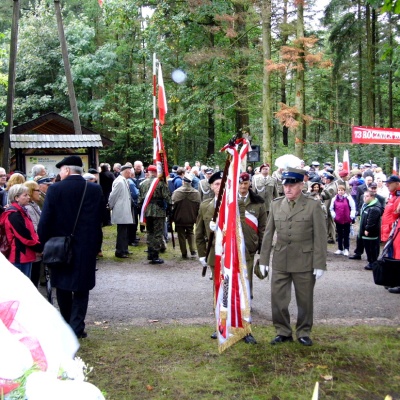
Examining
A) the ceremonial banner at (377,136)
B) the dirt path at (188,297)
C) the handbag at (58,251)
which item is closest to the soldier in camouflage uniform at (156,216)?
the dirt path at (188,297)

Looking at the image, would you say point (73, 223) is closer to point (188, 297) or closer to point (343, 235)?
point (188, 297)

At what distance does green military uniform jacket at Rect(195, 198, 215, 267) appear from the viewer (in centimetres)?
661

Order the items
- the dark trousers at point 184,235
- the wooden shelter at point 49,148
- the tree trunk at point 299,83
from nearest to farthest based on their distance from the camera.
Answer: the dark trousers at point 184,235 < the wooden shelter at point 49,148 < the tree trunk at point 299,83

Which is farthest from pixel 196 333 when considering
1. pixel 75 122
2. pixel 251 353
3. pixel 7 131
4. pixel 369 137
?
pixel 75 122

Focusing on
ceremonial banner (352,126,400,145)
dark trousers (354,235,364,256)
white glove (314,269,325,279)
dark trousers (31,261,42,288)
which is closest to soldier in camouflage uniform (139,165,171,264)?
dark trousers (31,261,42,288)

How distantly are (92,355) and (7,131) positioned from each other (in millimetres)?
11961

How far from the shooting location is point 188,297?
826 centimetres

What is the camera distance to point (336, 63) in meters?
32.6

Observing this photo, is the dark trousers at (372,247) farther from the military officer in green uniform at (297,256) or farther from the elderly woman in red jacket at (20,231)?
the elderly woman in red jacket at (20,231)

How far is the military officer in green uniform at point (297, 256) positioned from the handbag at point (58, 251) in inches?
91.9

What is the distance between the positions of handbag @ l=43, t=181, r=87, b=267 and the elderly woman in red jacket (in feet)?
2.78

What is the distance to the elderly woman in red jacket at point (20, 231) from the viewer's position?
6301 mm

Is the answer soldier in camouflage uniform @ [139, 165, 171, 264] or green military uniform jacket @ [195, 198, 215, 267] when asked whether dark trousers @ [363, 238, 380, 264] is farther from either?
green military uniform jacket @ [195, 198, 215, 267]

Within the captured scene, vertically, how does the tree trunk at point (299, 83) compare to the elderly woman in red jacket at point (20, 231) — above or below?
above
